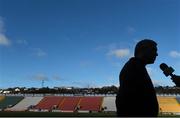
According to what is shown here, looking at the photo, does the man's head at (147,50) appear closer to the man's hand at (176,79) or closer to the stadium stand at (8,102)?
the man's hand at (176,79)

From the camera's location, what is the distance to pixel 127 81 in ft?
13.7

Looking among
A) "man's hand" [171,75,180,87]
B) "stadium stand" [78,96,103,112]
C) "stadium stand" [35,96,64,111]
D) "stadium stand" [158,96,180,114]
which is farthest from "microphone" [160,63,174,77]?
"stadium stand" [35,96,64,111]

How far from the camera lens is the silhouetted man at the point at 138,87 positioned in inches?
159

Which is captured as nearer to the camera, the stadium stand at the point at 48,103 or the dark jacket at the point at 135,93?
the dark jacket at the point at 135,93

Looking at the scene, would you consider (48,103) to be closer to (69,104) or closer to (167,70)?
(69,104)

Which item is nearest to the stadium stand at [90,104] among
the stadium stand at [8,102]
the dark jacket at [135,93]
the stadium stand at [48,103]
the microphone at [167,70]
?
the stadium stand at [48,103]

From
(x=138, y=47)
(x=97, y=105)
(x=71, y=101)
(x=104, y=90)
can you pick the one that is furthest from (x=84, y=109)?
(x=138, y=47)

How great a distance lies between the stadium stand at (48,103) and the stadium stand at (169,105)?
19824 mm

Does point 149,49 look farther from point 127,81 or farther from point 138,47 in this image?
point 127,81

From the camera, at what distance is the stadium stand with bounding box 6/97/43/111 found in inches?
3153

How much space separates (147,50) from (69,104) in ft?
266

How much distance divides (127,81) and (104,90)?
116261mm

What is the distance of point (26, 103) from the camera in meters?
87.8

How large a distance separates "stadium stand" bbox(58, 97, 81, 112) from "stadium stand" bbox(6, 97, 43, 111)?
5.81 m
